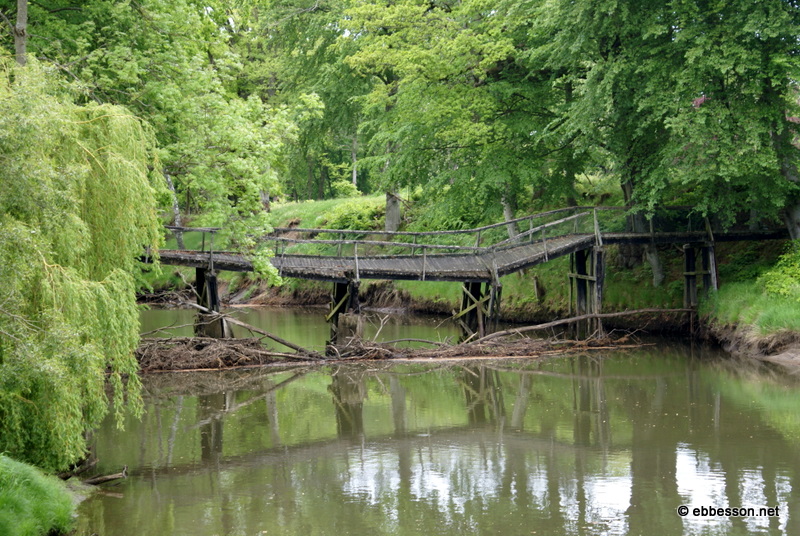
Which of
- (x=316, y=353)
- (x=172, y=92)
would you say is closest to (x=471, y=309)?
(x=316, y=353)

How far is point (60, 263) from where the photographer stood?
937cm

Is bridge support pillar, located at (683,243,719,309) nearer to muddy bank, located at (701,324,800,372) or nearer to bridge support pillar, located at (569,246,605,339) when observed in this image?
muddy bank, located at (701,324,800,372)

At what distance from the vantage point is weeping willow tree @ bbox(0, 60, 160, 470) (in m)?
8.34

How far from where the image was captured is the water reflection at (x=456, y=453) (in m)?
8.97

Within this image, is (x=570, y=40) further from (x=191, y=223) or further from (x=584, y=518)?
(x=191, y=223)

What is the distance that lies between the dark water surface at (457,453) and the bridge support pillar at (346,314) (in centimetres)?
176

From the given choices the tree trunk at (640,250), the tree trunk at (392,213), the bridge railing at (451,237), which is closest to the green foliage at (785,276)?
the tree trunk at (640,250)

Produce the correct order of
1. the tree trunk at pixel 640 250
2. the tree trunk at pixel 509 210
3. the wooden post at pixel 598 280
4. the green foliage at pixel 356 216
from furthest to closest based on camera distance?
the green foliage at pixel 356 216 < the tree trunk at pixel 509 210 < the tree trunk at pixel 640 250 < the wooden post at pixel 598 280

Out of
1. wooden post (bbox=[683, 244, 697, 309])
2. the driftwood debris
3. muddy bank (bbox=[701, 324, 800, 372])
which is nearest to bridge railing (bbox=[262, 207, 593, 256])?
the driftwood debris

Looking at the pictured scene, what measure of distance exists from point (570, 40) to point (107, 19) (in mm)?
11751

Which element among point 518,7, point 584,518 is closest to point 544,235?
point 518,7

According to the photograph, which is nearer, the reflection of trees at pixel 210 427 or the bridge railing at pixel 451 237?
the reflection of trees at pixel 210 427

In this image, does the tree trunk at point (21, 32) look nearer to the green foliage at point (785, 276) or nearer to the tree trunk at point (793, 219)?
the green foliage at point (785, 276)

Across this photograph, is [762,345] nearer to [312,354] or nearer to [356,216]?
[312,354]
